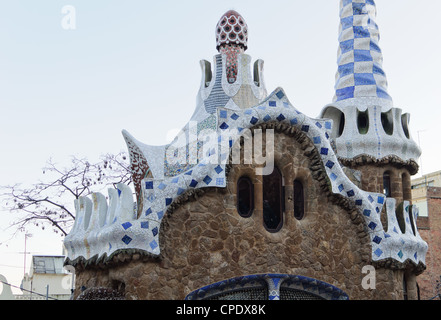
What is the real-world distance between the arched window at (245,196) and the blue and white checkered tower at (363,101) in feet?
10.3

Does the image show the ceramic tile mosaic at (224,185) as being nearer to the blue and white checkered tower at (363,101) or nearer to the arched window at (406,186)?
the arched window at (406,186)

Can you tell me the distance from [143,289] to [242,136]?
272 cm

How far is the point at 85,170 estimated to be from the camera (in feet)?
57.5

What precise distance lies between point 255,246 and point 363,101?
4.63 meters

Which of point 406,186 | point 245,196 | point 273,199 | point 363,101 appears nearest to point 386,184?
point 406,186

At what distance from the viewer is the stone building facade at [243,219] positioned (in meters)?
9.62

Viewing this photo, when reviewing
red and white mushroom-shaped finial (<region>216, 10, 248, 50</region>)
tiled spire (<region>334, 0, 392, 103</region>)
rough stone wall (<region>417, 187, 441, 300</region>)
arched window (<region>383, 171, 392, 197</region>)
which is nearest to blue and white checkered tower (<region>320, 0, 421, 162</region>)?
tiled spire (<region>334, 0, 392, 103</region>)

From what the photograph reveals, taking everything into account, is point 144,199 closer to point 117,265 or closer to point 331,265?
point 117,265

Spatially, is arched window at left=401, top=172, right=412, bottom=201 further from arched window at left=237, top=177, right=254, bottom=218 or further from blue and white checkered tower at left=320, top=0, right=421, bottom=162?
arched window at left=237, top=177, right=254, bottom=218

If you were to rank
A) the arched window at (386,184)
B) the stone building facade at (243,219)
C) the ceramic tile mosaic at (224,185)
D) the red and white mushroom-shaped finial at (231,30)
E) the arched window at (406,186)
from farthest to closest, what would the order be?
the arched window at (406,186) → the arched window at (386,184) → the red and white mushroom-shaped finial at (231,30) → the stone building facade at (243,219) → the ceramic tile mosaic at (224,185)

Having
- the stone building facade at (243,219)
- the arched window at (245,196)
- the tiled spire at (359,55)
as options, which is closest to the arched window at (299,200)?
the stone building facade at (243,219)

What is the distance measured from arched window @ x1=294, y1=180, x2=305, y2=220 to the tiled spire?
3.37m

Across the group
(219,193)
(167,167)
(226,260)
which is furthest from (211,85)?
(226,260)

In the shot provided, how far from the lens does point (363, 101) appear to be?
13.3 meters
